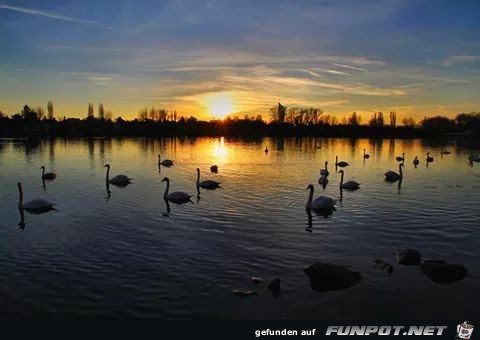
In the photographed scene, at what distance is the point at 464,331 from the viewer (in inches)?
401

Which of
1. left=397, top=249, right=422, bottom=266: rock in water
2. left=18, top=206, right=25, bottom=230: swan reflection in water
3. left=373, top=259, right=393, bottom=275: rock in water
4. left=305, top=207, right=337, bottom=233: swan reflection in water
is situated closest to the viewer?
left=373, top=259, right=393, bottom=275: rock in water

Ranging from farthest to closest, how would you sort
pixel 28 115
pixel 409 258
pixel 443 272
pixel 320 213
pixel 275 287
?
pixel 28 115
pixel 320 213
pixel 409 258
pixel 443 272
pixel 275 287

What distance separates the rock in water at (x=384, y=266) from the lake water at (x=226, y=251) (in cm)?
31

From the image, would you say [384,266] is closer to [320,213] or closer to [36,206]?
[320,213]

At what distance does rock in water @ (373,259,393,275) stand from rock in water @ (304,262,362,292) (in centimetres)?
129

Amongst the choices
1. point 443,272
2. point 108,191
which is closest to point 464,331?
point 443,272

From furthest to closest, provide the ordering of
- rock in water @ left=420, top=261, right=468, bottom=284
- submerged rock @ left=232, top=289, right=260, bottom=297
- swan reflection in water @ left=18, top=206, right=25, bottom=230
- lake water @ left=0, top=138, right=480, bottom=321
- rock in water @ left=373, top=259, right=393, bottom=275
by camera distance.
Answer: swan reflection in water @ left=18, top=206, right=25, bottom=230 < rock in water @ left=373, top=259, right=393, bottom=275 < rock in water @ left=420, top=261, right=468, bottom=284 < submerged rock @ left=232, top=289, right=260, bottom=297 < lake water @ left=0, top=138, right=480, bottom=321

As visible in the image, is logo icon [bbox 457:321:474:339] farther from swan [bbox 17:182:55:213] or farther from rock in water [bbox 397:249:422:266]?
swan [bbox 17:182:55:213]

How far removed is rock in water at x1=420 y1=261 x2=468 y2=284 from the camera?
531 inches

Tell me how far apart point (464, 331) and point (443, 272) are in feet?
12.0

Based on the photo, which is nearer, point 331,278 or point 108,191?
point 331,278

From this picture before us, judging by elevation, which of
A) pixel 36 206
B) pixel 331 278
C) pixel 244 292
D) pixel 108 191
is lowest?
pixel 244 292

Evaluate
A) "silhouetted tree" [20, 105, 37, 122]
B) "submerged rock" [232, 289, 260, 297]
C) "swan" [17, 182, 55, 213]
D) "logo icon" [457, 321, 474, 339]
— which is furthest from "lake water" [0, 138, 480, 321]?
"silhouetted tree" [20, 105, 37, 122]

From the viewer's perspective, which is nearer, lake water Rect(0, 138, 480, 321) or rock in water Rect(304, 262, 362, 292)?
lake water Rect(0, 138, 480, 321)
